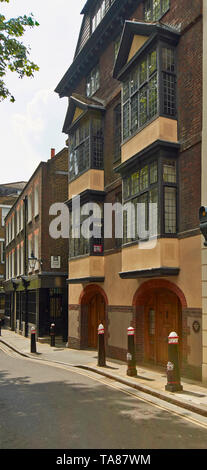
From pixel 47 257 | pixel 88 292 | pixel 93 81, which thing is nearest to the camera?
pixel 88 292

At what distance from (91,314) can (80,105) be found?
28.6ft

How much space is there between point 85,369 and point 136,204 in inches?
206

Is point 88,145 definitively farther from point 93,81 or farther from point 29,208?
point 29,208

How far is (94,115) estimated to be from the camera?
58.9ft

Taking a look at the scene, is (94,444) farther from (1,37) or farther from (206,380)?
(1,37)

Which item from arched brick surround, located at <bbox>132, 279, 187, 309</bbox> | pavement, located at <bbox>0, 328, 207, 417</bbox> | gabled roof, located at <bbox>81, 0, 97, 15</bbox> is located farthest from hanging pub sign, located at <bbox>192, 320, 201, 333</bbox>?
gabled roof, located at <bbox>81, 0, 97, 15</bbox>

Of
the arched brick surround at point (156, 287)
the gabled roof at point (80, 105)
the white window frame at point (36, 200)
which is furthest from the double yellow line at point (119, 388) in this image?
the white window frame at point (36, 200)

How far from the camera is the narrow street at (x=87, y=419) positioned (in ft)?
21.1

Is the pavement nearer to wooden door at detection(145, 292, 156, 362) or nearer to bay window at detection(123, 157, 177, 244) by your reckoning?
wooden door at detection(145, 292, 156, 362)

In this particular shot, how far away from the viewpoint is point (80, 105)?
18.4 m

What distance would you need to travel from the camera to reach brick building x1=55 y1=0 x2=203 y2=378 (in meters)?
11.8

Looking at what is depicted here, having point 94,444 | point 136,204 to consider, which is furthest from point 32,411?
point 136,204

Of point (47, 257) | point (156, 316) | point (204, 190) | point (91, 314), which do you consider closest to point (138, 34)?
point (204, 190)

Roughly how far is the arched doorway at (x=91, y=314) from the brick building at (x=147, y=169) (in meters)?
0.11
